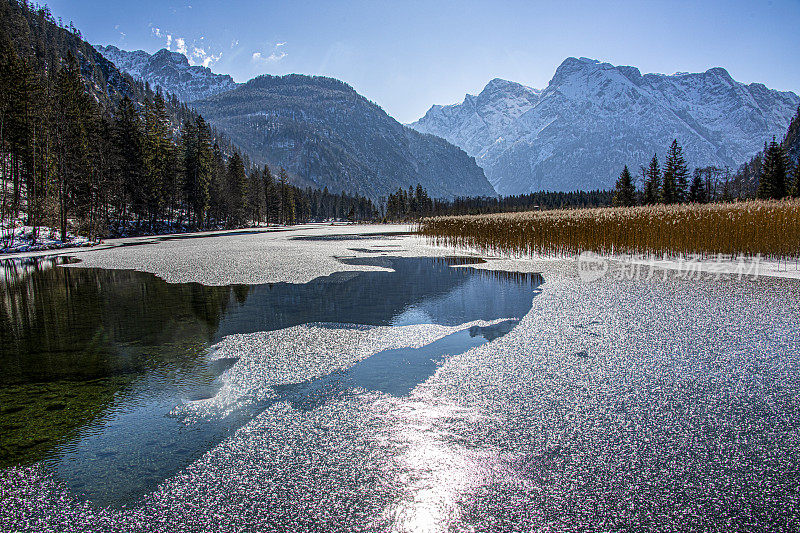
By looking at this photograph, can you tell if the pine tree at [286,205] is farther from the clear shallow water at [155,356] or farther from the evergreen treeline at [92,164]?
the clear shallow water at [155,356]

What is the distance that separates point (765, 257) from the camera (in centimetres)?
1450

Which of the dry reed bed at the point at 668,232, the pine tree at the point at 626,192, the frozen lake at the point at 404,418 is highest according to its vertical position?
the pine tree at the point at 626,192

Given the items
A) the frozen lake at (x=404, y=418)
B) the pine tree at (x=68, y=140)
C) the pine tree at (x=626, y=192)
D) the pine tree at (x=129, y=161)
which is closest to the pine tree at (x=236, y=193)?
the pine tree at (x=129, y=161)

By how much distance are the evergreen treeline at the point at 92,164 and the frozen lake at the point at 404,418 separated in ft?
97.8

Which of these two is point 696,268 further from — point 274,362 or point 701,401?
point 274,362

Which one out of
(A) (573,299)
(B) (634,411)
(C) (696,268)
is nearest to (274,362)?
(B) (634,411)

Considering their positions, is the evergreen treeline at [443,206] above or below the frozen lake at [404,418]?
above

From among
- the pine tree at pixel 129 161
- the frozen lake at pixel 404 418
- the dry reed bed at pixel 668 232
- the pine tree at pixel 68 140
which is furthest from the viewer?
the pine tree at pixel 129 161

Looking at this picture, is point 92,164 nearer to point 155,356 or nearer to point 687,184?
point 155,356

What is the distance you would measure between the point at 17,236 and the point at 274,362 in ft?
105

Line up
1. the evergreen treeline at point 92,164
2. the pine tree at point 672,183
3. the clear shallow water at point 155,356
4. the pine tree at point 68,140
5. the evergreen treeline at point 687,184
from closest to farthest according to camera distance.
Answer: the clear shallow water at point 155,356, the pine tree at point 68,140, the evergreen treeline at point 92,164, the evergreen treeline at point 687,184, the pine tree at point 672,183

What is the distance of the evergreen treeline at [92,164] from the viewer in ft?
108

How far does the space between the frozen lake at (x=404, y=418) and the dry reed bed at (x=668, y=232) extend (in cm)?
893

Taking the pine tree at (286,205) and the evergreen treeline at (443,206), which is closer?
the pine tree at (286,205)
